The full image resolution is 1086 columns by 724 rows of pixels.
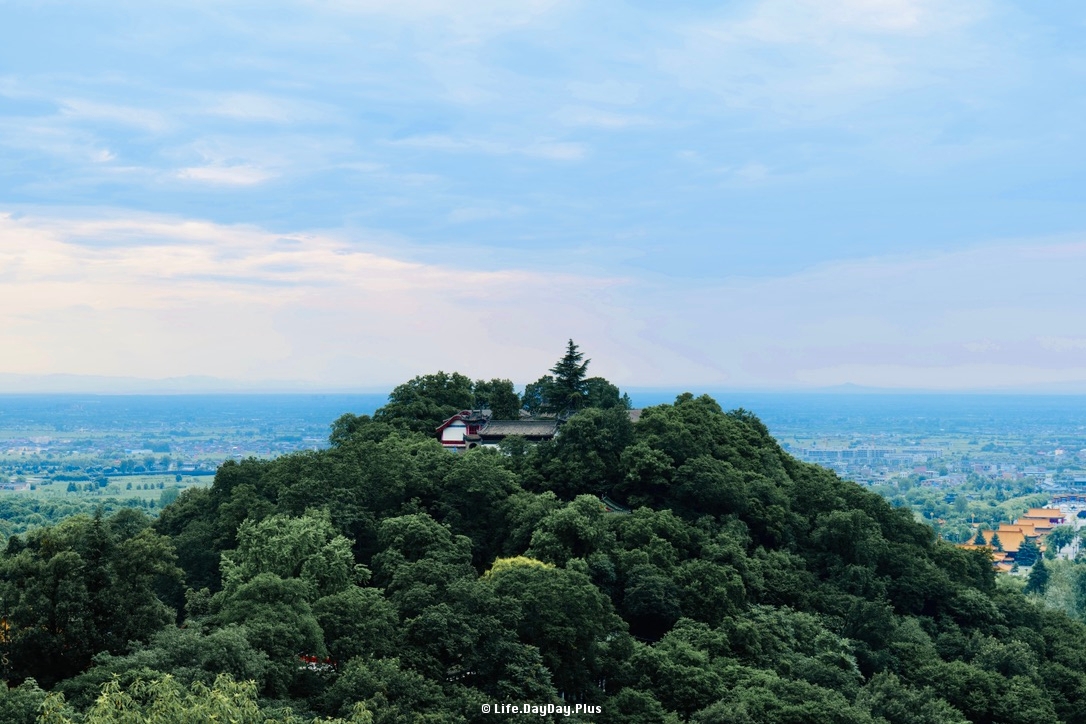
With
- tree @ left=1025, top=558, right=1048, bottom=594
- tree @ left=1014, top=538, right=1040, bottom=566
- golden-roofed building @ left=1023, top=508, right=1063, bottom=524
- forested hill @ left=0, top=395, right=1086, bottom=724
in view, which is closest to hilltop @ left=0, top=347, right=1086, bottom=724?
forested hill @ left=0, top=395, right=1086, bottom=724

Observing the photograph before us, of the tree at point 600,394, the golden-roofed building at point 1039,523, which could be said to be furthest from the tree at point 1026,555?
the tree at point 600,394

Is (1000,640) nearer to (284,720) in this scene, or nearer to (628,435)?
(628,435)

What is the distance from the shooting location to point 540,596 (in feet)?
92.7

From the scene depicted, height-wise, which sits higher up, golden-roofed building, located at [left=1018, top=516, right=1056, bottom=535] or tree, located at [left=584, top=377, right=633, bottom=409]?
tree, located at [left=584, top=377, right=633, bottom=409]

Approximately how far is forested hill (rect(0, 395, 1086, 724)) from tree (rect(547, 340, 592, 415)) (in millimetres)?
5439

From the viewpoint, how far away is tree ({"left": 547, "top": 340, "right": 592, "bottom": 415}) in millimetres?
48156

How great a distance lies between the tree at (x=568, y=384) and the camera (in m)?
48.2

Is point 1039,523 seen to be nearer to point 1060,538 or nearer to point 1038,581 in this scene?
point 1060,538

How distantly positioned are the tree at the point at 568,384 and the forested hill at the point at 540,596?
5.44 metres

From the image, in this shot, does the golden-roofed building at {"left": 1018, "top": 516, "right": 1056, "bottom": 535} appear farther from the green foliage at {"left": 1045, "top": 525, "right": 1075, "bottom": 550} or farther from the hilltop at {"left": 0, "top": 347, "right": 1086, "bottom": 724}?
the hilltop at {"left": 0, "top": 347, "right": 1086, "bottom": 724}

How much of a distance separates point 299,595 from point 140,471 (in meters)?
150

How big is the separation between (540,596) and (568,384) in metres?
20.8

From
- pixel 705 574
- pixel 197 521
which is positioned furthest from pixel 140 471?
pixel 705 574

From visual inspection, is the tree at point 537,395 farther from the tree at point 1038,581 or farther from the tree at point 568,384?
the tree at point 1038,581
